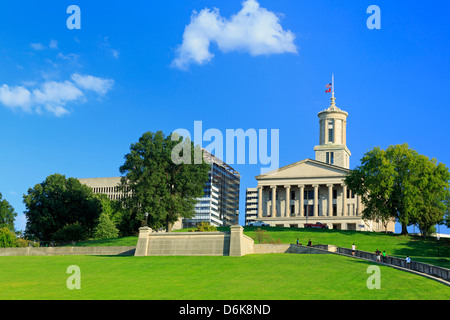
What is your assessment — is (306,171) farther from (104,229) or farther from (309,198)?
(104,229)

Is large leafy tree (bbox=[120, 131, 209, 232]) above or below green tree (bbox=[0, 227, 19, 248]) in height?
above

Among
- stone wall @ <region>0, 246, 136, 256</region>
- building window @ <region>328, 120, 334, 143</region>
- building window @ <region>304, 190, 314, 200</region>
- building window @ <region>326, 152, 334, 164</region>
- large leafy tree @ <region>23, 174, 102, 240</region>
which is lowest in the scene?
stone wall @ <region>0, 246, 136, 256</region>

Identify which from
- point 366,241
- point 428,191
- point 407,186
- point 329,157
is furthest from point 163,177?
point 329,157

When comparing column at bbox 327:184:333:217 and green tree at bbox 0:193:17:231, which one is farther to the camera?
column at bbox 327:184:333:217

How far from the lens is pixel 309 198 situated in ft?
404

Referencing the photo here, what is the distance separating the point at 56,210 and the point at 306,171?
55291 mm

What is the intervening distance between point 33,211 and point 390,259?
65.3m

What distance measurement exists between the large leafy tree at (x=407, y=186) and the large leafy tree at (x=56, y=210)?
46674 mm

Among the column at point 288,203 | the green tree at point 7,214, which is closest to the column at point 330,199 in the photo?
the column at point 288,203

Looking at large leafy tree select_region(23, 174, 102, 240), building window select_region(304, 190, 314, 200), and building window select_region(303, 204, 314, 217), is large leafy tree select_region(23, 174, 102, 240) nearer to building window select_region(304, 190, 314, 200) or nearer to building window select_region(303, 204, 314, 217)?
building window select_region(303, 204, 314, 217)

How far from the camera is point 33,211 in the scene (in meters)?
91.2

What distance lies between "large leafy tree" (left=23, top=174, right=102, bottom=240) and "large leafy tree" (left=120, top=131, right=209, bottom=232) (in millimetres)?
15192

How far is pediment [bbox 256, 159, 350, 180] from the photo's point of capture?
11869 cm

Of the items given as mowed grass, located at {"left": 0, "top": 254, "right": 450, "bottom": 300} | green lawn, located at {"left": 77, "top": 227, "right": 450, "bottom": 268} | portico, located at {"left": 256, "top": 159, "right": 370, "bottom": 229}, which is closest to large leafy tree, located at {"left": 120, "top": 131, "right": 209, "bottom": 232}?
green lawn, located at {"left": 77, "top": 227, "right": 450, "bottom": 268}
